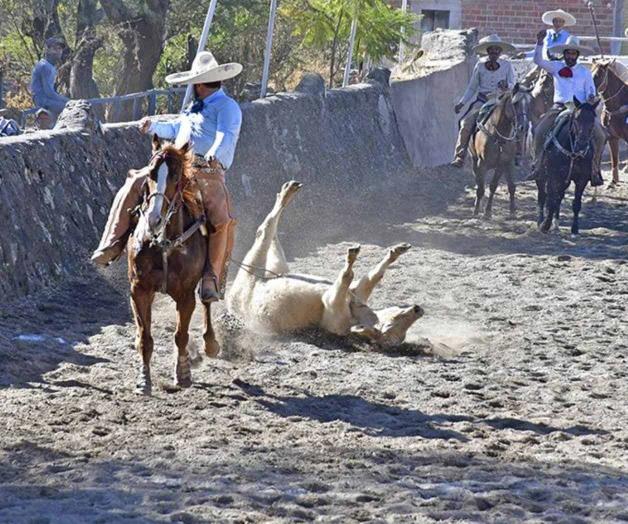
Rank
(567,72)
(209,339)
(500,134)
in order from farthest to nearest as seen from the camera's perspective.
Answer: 1. (500,134)
2. (567,72)
3. (209,339)

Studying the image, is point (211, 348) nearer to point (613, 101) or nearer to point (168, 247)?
point (168, 247)

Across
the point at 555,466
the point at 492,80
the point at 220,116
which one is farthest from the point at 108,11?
the point at 555,466

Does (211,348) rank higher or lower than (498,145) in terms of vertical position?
lower

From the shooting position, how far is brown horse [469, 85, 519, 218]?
65.6 ft

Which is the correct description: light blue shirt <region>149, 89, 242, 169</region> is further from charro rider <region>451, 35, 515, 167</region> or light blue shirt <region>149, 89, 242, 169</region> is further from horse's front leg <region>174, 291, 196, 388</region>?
charro rider <region>451, 35, 515, 167</region>

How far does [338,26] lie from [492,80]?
5.02 meters

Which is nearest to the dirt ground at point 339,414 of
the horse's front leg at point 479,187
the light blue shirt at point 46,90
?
the light blue shirt at point 46,90

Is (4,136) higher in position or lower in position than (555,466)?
higher

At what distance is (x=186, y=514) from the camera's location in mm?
6422

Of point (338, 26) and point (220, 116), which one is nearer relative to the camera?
point (220, 116)

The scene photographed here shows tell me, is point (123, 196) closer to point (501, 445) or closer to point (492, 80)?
point (501, 445)

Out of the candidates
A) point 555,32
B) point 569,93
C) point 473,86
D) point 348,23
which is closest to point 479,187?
point 569,93

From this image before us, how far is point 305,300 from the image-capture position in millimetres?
10844

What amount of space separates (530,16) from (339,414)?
3156 cm
